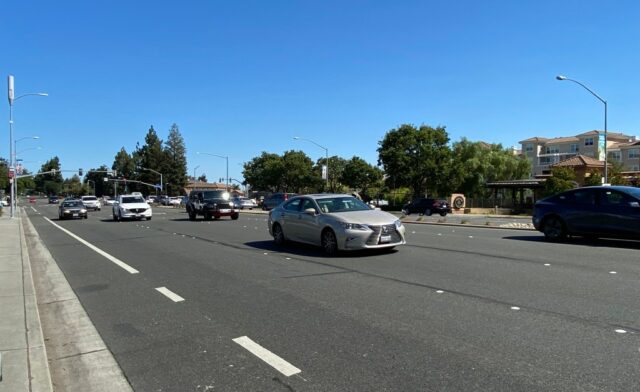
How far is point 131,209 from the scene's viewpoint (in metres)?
29.3

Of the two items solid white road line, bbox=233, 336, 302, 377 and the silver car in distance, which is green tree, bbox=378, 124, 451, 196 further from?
solid white road line, bbox=233, 336, 302, 377

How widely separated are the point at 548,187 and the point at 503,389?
46.3 meters

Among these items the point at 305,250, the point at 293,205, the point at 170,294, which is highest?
the point at 293,205

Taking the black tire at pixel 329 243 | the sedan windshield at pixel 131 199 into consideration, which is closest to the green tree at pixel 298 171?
the sedan windshield at pixel 131 199

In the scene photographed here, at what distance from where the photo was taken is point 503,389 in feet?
13.3

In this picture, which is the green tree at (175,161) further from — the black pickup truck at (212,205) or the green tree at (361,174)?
the black pickup truck at (212,205)

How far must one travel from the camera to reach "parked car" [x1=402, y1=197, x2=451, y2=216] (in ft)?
142

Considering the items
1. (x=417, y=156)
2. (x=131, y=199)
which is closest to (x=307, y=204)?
(x=131, y=199)

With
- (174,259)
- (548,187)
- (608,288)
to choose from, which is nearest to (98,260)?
(174,259)

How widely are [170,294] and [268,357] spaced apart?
360 centimetres

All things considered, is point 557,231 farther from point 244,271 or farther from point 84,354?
point 84,354

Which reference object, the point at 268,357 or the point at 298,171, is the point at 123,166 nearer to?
the point at 298,171

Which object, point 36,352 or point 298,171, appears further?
point 298,171

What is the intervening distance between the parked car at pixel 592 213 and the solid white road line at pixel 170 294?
10877mm
